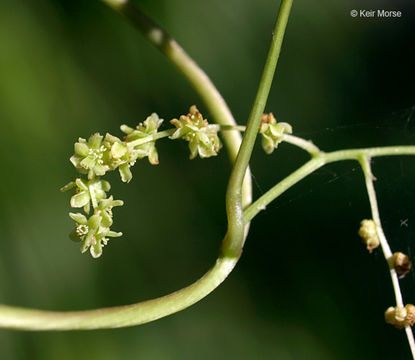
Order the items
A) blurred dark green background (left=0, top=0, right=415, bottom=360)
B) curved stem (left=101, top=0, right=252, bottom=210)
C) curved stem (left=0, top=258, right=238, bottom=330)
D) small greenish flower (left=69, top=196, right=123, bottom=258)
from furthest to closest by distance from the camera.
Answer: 1. blurred dark green background (left=0, top=0, right=415, bottom=360)
2. curved stem (left=101, top=0, right=252, bottom=210)
3. small greenish flower (left=69, top=196, right=123, bottom=258)
4. curved stem (left=0, top=258, right=238, bottom=330)

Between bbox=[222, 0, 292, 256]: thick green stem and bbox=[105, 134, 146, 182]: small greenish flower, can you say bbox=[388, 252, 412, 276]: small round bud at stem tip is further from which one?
bbox=[105, 134, 146, 182]: small greenish flower

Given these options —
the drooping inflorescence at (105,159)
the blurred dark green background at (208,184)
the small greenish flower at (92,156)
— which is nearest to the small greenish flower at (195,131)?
the drooping inflorescence at (105,159)

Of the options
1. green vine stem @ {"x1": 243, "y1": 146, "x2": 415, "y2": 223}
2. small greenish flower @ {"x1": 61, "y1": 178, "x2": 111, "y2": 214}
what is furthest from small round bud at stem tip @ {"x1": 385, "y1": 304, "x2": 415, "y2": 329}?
small greenish flower @ {"x1": 61, "y1": 178, "x2": 111, "y2": 214}

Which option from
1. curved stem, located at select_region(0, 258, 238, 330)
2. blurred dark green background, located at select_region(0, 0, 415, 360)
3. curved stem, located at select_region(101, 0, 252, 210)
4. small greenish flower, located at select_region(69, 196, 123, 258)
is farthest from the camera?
blurred dark green background, located at select_region(0, 0, 415, 360)

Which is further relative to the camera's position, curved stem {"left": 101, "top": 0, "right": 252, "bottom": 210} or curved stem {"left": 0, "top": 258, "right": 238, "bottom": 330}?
curved stem {"left": 101, "top": 0, "right": 252, "bottom": 210}

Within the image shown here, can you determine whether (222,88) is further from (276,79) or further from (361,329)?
(361,329)

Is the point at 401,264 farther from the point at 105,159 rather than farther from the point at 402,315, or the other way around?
the point at 105,159
